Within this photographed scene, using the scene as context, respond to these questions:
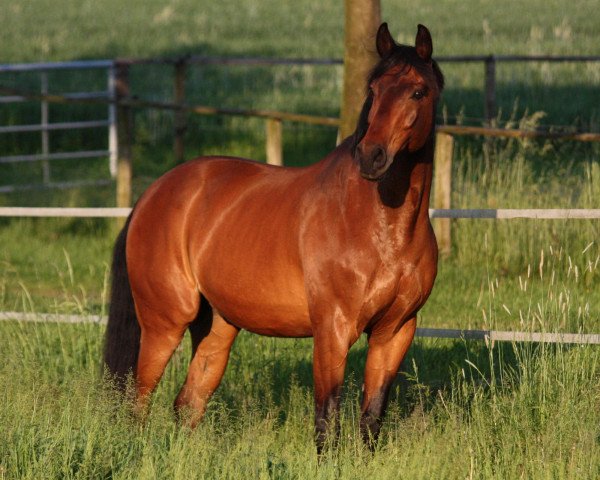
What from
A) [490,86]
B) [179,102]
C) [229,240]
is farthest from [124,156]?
[229,240]

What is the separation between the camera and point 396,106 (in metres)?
4.58

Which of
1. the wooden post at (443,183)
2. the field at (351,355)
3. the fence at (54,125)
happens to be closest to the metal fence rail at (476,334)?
the field at (351,355)

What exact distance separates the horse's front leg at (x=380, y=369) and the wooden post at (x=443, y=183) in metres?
4.48

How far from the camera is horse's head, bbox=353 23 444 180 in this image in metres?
4.49

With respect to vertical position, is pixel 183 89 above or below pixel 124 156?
above

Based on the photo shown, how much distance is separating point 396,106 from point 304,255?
0.82 meters

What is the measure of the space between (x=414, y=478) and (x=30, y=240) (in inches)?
297

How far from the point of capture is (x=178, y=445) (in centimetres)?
468

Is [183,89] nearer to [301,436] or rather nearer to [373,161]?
[301,436]

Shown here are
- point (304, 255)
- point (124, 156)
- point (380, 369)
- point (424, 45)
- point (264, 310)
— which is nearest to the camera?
point (424, 45)

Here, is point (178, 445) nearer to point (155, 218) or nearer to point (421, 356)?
point (155, 218)

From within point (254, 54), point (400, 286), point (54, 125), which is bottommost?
point (254, 54)

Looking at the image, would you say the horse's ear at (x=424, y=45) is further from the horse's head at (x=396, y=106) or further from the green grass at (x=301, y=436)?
the green grass at (x=301, y=436)

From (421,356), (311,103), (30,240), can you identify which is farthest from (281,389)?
(311,103)
